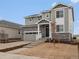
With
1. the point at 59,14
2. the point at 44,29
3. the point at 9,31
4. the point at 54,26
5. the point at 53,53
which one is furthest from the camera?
the point at 9,31

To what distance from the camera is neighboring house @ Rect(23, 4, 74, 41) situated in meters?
27.0

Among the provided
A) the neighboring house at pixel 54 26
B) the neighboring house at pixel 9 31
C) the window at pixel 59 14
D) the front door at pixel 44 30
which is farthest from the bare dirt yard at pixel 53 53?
the neighboring house at pixel 9 31

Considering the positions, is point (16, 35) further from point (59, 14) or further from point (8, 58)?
point (8, 58)

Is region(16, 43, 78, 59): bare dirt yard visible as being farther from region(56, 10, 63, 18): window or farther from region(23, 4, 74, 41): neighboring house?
region(56, 10, 63, 18): window

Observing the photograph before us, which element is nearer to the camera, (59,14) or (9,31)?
(59,14)

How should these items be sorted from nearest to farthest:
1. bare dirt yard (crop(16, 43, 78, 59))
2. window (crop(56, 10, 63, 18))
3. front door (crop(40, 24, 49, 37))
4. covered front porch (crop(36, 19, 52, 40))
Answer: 1. bare dirt yard (crop(16, 43, 78, 59))
2. window (crop(56, 10, 63, 18))
3. covered front porch (crop(36, 19, 52, 40))
4. front door (crop(40, 24, 49, 37))

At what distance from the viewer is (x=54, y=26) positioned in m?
27.1

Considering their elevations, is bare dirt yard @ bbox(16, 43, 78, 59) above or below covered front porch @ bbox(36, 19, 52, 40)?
below

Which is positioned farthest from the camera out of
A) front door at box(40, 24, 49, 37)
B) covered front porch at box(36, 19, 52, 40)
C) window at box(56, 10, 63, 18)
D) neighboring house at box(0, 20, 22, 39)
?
neighboring house at box(0, 20, 22, 39)

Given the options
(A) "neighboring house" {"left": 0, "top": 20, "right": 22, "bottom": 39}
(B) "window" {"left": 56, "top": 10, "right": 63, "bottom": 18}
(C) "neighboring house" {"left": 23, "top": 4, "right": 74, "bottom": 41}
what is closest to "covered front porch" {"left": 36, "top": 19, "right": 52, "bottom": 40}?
(C) "neighboring house" {"left": 23, "top": 4, "right": 74, "bottom": 41}

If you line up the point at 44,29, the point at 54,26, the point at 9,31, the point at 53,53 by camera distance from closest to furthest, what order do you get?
the point at 53,53 < the point at 54,26 < the point at 44,29 < the point at 9,31

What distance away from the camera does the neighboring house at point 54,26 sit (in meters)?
27.0

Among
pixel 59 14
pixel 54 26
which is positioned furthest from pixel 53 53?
pixel 59 14

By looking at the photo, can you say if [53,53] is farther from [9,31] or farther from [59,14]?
[9,31]
